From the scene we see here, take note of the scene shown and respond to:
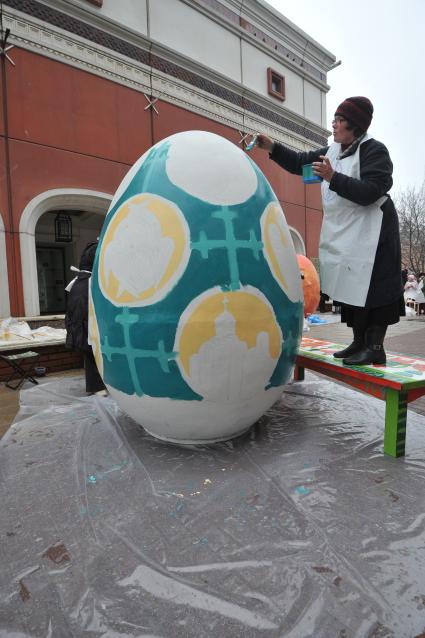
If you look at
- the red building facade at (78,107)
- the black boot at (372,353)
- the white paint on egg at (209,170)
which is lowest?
the black boot at (372,353)

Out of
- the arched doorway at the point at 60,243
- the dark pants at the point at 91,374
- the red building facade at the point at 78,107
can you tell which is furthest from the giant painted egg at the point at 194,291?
the arched doorway at the point at 60,243

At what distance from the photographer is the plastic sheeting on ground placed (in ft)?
4.49

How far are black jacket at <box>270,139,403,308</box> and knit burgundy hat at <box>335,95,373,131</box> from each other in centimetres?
14

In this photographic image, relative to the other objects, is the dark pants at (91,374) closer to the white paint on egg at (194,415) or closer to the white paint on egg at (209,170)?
the white paint on egg at (194,415)

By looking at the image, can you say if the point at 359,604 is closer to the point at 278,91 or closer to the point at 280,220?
the point at 280,220

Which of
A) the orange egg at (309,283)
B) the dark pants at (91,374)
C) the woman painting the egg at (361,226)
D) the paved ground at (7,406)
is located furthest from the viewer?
the orange egg at (309,283)

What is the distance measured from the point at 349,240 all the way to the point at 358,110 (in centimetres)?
85

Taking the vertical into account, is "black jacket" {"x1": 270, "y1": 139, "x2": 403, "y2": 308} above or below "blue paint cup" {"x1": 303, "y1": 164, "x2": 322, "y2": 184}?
below

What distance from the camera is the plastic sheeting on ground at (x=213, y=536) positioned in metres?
1.37

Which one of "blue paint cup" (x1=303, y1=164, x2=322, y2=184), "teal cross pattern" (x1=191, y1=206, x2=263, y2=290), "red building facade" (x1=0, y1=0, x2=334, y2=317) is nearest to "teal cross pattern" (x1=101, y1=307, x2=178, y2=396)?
"teal cross pattern" (x1=191, y1=206, x2=263, y2=290)

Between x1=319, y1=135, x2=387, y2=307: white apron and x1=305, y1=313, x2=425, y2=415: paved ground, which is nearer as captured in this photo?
x1=319, y1=135, x2=387, y2=307: white apron

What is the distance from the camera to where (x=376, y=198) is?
2.51 meters

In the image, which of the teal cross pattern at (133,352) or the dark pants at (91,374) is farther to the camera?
the dark pants at (91,374)

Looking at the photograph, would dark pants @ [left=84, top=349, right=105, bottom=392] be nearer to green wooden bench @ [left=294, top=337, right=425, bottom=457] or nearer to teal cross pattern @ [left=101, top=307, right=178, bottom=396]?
teal cross pattern @ [left=101, top=307, right=178, bottom=396]
